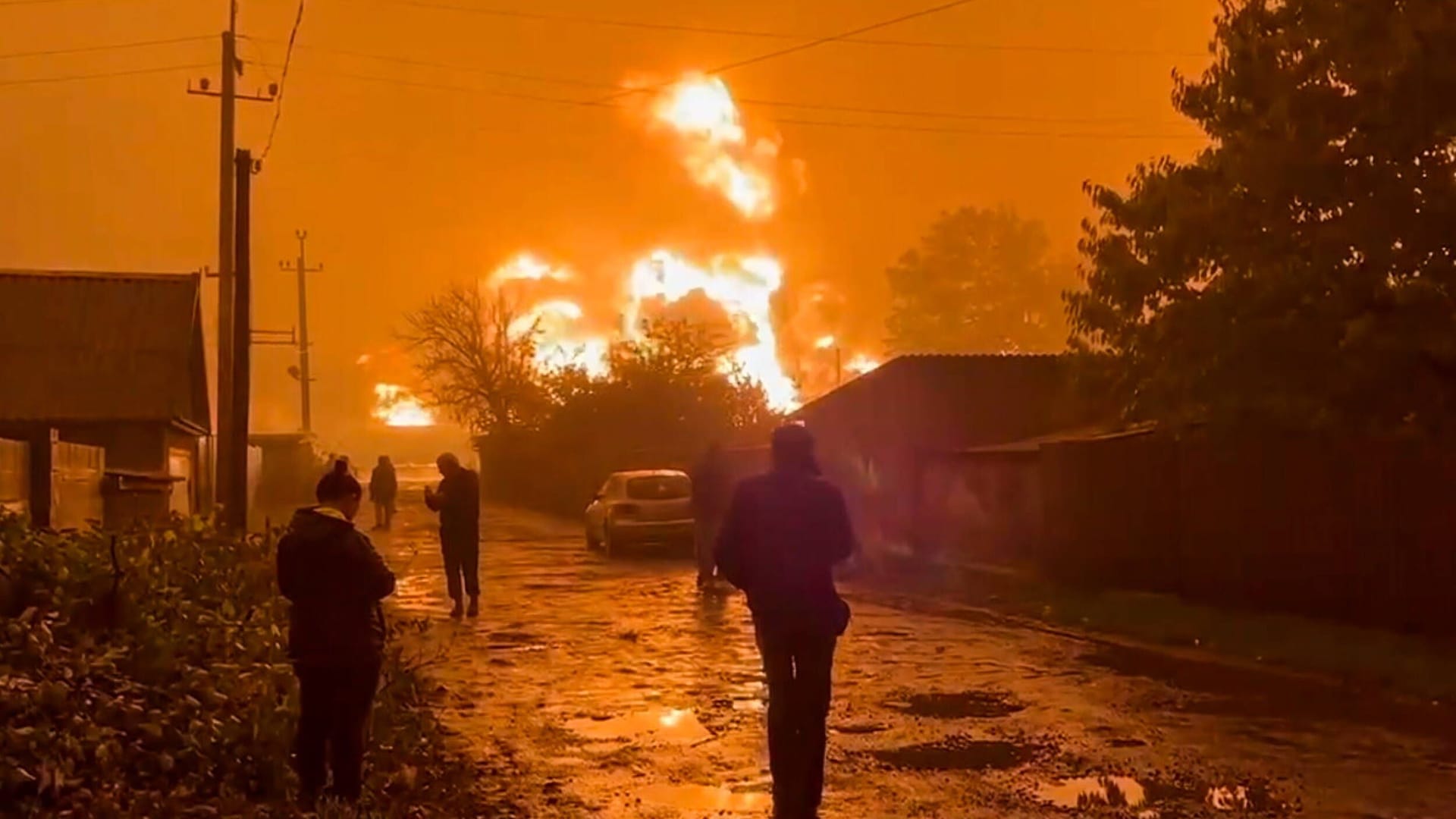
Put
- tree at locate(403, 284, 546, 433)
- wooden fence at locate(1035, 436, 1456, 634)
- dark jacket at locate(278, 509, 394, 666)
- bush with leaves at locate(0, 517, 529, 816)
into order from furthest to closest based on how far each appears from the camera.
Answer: tree at locate(403, 284, 546, 433), wooden fence at locate(1035, 436, 1456, 634), bush with leaves at locate(0, 517, 529, 816), dark jacket at locate(278, 509, 394, 666)

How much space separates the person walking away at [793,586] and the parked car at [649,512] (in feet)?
66.5

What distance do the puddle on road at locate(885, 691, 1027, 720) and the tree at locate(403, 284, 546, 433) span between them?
5367cm

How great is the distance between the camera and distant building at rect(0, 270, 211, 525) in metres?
27.9

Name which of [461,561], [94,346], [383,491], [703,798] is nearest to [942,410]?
[383,491]

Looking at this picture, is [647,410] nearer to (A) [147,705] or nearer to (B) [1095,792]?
(A) [147,705]

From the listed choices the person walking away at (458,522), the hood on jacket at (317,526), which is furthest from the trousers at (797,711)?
the person walking away at (458,522)

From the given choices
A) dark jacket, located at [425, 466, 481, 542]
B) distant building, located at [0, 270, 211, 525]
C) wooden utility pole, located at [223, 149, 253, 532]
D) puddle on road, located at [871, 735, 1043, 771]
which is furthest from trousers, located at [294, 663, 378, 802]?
distant building, located at [0, 270, 211, 525]

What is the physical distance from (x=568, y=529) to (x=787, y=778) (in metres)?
32.9

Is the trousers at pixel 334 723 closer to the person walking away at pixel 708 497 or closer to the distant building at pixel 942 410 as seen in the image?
the person walking away at pixel 708 497

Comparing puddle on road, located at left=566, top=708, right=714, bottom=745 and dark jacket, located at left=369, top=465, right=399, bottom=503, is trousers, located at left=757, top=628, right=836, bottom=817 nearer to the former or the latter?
puddle on road, located at left=566, top=708, right=714, bottom=745

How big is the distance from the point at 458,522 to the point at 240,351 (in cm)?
793

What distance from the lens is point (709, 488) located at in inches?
793

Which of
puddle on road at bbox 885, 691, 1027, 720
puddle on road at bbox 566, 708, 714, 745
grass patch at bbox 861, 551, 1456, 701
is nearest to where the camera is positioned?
puddle on road at bbox 566, 708, 714, 745

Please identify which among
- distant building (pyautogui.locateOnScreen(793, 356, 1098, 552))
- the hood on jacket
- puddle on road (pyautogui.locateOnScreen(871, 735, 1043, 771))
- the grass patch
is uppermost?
distant building (pyautogui.locateOnScreen(793, 356, 1098, 552))
